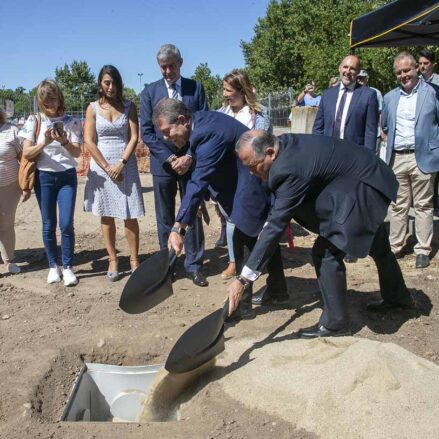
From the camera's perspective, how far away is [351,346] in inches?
128

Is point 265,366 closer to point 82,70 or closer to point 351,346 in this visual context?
point 351,346

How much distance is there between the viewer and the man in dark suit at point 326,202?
322 centimetres

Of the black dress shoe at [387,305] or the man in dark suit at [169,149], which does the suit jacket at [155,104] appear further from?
the black dress shoe at [387,305]

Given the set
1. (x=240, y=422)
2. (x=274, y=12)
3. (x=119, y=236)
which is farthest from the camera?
(x=274, y=12)

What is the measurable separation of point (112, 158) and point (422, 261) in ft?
10.2

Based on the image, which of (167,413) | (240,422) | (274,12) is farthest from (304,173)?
(274,12)

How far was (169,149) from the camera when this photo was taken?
4836 millimetres

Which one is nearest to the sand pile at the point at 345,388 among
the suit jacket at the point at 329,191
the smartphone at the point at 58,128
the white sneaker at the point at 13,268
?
the suit jacket at the point at 329,191

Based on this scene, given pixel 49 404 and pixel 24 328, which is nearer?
pixel 49 404

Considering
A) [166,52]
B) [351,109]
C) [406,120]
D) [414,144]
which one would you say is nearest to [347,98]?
[351,109]

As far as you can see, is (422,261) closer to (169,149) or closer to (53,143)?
(169,149)

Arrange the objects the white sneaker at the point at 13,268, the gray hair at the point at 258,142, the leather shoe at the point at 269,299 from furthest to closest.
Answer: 1. the white sneaker at the point at 13,268
2. the leather shoe at the point at 269,299
3. the gray hair at the point at 258,142

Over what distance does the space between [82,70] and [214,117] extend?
3956cm

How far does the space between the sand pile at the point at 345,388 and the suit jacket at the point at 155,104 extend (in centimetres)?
221
